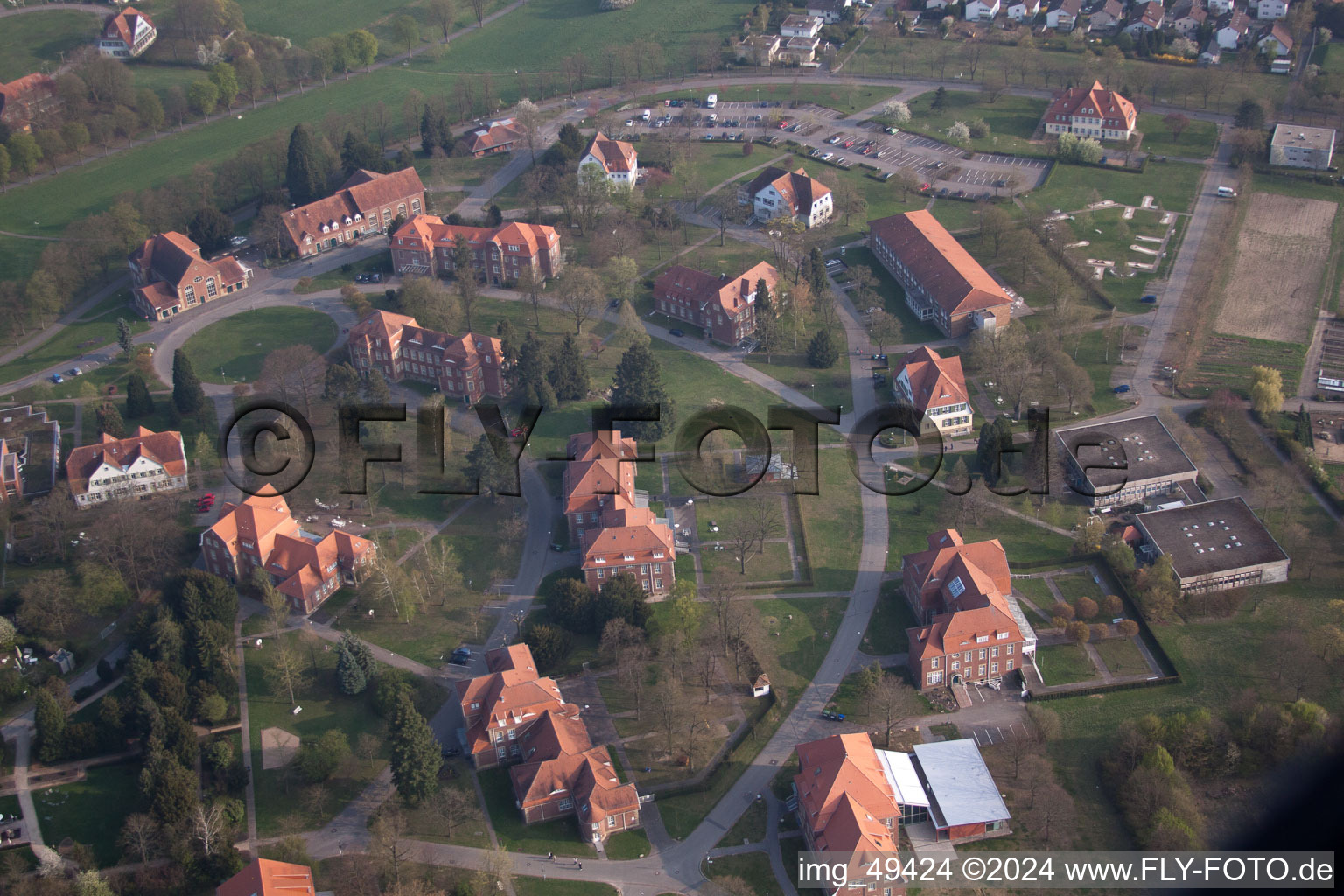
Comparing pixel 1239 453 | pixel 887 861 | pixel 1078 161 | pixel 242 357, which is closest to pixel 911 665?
pixel 887 861

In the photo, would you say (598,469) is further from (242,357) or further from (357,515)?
(242,357)

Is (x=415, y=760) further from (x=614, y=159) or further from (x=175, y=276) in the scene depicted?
(x=614, y=159)

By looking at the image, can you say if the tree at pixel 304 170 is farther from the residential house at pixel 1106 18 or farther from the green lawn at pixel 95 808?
the residential house at pixel 1106 18

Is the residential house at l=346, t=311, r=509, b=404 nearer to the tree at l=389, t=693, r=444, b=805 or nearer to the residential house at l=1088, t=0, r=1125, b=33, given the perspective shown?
the tree at l=389, t=693, r=444, b=805

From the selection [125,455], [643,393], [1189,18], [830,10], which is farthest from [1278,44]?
[125,455]

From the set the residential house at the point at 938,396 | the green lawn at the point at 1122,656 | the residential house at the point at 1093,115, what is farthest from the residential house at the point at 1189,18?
the green lawn at the point at 1122,656
